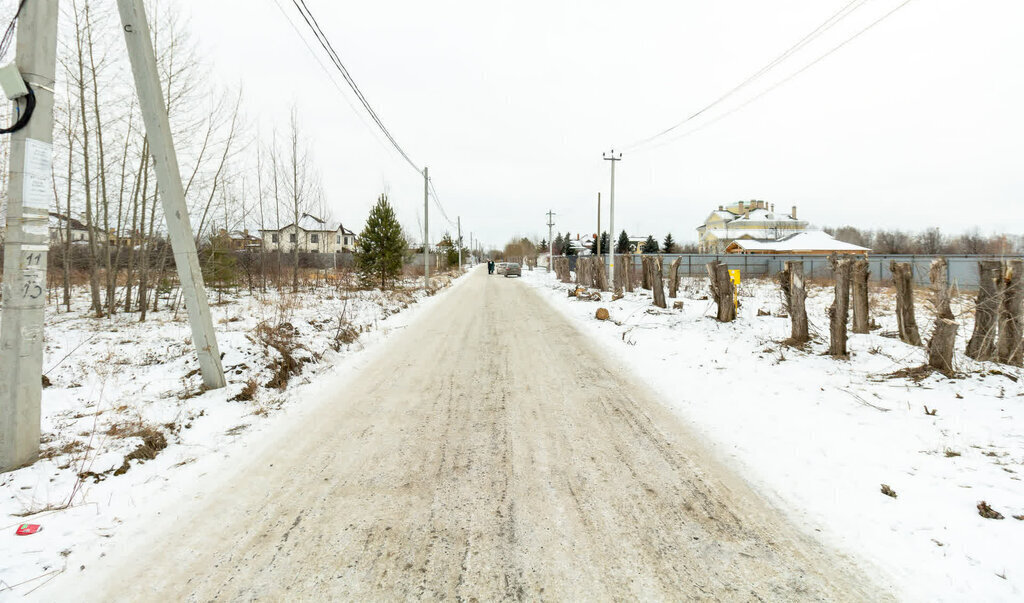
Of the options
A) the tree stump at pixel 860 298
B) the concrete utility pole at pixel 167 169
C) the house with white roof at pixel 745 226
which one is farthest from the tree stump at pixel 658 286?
the house with white roof at pixel 745 226

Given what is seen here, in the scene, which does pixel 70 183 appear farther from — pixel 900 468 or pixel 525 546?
pixel 900 468

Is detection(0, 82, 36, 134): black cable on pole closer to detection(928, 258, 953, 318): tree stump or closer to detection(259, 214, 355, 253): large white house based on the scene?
detection(928, 258, 953, 318): tree stump

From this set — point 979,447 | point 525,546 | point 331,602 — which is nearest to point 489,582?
point 525,546

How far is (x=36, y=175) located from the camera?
3.38 meters

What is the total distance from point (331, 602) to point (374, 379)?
4.43m

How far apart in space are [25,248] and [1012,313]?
32.3 ft

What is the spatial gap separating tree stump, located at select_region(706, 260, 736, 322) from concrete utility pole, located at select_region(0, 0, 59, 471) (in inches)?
407

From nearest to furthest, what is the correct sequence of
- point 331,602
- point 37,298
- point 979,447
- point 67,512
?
point 331,602, point 67,512, point 37,298, point 979,447

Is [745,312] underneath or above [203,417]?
above

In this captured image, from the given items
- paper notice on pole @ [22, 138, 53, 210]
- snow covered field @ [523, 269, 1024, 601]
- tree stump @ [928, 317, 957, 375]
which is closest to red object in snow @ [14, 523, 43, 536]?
paper notice on pole @ [22, 138, 53, 210]

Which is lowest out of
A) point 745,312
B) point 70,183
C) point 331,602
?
point 331,602

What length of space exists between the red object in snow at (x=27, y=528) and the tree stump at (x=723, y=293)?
10.5 metres

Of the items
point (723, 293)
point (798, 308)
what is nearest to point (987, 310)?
point (798, 308)

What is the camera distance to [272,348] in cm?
722
